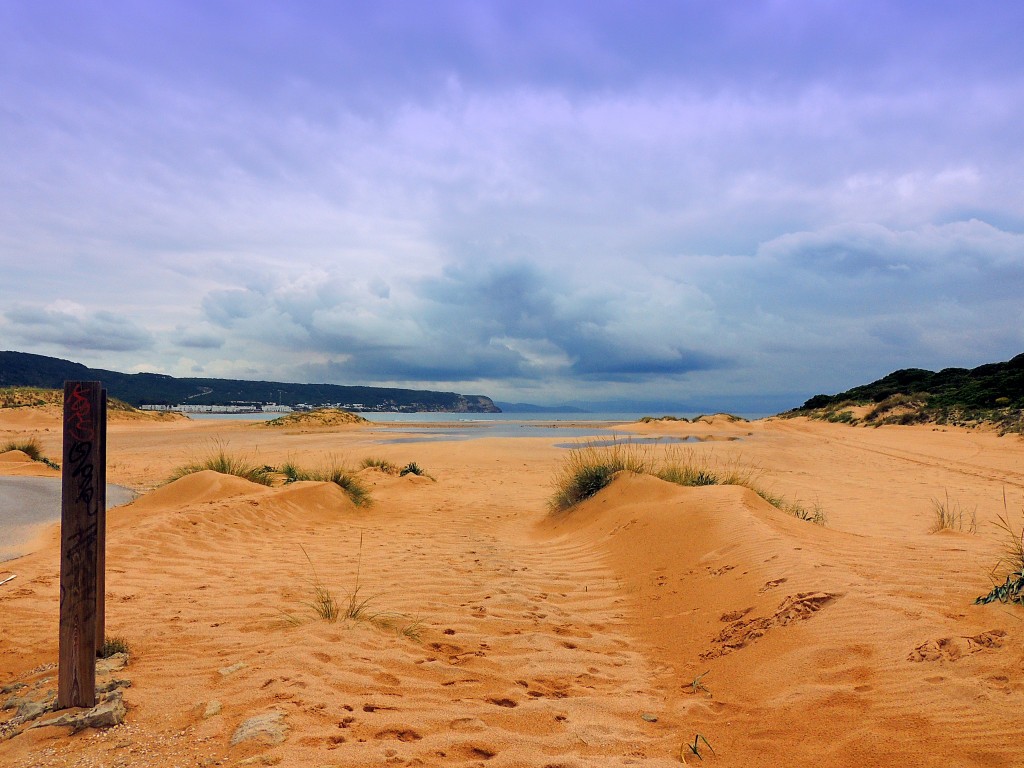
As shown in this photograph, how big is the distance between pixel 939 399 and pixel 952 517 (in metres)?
29.7

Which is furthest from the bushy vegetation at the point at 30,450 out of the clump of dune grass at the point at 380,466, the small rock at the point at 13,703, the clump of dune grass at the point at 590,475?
the small rock at the point at 13,703

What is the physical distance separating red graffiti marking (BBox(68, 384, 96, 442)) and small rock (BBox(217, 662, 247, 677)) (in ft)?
5.33

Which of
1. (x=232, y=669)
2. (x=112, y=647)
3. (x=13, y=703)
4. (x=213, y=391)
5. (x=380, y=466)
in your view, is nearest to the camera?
(x=13, y=703)

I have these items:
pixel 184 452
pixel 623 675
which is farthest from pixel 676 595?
pixel 184 452

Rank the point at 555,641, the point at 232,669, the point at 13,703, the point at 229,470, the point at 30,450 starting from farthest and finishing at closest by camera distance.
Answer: the point at 30,450, the point at 229,470, the point at 555,641, the point at 232,669, the point at 13,703

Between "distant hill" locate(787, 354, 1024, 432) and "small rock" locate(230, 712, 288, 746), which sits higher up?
"distant hill" locate(787, 354, 1024, 432)

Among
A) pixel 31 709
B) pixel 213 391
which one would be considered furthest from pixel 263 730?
pixel 213 391

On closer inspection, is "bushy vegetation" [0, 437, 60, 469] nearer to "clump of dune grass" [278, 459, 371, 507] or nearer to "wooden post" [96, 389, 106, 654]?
"clump of dune grass" [278, 459, 371, 507]

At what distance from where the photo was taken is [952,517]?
7906mm

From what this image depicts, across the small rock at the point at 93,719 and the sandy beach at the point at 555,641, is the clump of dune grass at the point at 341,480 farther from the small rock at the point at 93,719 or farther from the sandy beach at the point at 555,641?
the small rock at the point at 93,719

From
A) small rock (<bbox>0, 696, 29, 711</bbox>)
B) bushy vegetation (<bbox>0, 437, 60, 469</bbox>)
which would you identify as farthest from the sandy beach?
bushy vegetation (<bbox>0, 437, 60, 469</bbox>)

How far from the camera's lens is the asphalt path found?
8073 mm

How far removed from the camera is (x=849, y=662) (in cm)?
352

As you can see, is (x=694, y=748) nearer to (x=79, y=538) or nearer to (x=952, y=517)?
(x=79, y=538)
